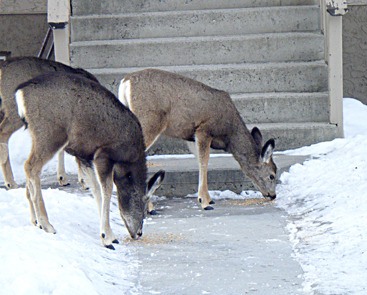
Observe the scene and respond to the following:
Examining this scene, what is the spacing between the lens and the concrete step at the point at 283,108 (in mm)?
14195

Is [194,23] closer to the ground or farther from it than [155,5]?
closer to the ground

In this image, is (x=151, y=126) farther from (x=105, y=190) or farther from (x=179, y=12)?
(x=179, y=12)

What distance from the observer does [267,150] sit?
454 inches

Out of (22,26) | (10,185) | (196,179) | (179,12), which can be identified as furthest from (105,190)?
(22,26)

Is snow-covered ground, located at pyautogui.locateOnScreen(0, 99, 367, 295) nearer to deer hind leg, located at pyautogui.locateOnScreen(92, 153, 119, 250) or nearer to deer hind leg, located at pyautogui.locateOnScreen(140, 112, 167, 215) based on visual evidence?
deer hind leg, located at pyautogui.locateOnScreen(92, 153, 119, 250)

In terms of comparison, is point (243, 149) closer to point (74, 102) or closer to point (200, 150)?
point (200, 150)

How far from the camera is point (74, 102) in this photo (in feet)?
28.8

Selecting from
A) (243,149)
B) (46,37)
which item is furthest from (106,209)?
(46,37)

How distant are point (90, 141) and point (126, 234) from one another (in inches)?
50.4

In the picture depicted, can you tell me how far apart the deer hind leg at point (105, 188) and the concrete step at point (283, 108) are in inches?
221

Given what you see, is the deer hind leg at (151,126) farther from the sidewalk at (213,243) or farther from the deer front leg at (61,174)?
the deer front leg at (61,174)

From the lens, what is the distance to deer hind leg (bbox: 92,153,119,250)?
8.78 meters

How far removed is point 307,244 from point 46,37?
9.00 meters

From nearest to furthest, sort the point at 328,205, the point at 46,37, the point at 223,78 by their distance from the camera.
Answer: the point at 328,205
the point at 223,78
the point at 46,37
